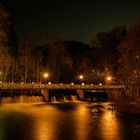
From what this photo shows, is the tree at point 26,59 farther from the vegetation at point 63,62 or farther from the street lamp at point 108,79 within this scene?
the street lamp at point 108,79

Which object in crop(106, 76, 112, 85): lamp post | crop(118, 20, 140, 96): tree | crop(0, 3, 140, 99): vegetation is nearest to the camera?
crop(118, 20, 140, 96): tree

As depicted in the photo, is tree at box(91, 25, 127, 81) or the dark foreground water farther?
tree at box(91, 25, 127, 81)

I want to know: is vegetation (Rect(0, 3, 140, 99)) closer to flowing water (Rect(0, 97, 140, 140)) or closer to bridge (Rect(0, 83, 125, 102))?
bridge (Rect(0, 83, 125, 102))

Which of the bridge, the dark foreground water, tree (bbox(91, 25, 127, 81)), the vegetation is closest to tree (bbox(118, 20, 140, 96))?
the vegetation

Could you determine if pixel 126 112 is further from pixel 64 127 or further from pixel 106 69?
pixel 106 69

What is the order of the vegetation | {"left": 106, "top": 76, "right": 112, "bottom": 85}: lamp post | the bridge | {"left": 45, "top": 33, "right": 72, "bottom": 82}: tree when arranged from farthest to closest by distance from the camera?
{"left": 106, "top": 76, "right": 112, "bottom": 85}: lamp post → {"left": 45, "top": 33, "right": 72, "bottom": 82}: tree → the vegetation → the bridge

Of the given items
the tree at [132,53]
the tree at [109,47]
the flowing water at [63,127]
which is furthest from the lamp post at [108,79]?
the flowing water at [63,127]

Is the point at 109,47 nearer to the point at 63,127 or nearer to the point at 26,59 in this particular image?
the point at 26,59

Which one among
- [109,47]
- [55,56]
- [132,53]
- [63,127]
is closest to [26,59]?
[55,56]

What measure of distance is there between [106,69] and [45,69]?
1730 cm

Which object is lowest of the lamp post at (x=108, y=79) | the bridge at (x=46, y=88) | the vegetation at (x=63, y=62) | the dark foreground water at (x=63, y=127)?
the dark foreground water at (x=63, y=127)

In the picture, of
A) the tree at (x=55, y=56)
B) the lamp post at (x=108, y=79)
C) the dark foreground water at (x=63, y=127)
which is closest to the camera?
the dark foreground water at (x=63, y=127)

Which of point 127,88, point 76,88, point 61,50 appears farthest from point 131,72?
point 61,50

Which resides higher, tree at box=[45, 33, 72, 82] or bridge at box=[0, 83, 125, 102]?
tree at box=[45, 33, 72, 82]
